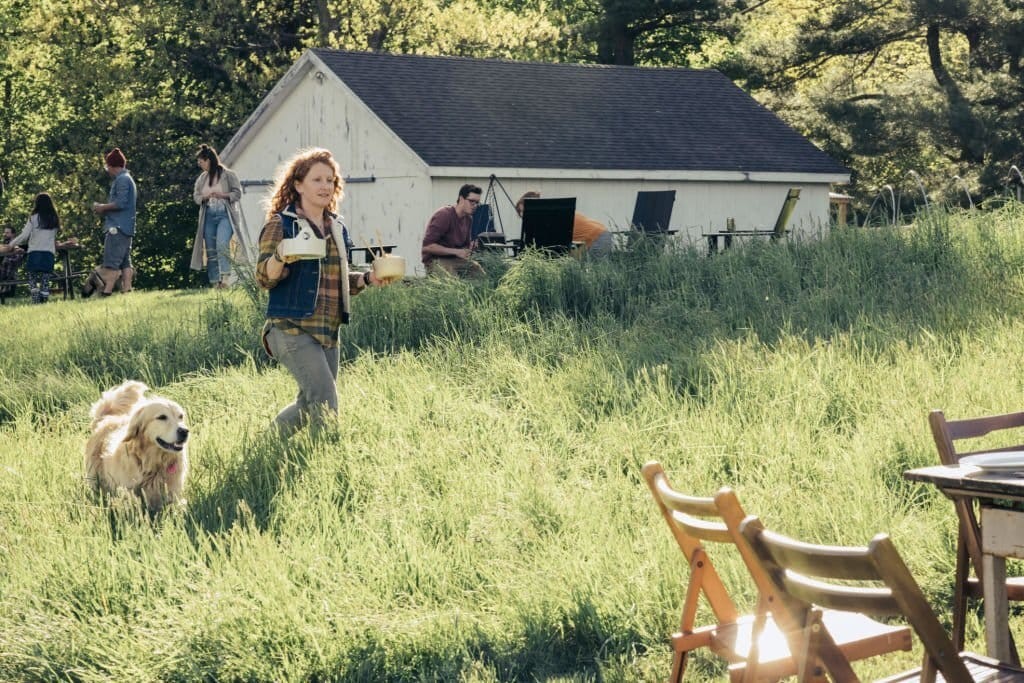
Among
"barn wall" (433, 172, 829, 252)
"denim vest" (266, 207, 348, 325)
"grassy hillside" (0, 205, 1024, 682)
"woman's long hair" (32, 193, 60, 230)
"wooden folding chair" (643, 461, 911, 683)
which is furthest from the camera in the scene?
"barn wall" (433, 172, 829, 252)

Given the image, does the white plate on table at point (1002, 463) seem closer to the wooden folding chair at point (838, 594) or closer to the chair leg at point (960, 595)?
the chair leg at point (960, 595)

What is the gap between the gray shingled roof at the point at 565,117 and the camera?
23234mm

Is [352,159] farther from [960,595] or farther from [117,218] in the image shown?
[960,595]

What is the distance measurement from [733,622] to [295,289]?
4303 mm

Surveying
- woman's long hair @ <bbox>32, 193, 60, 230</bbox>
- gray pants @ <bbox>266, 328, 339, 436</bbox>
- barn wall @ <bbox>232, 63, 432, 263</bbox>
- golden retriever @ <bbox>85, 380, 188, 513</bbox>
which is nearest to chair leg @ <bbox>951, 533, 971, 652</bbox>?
golden retriever @ <bbox>85, 380, 188, 513</bbox>

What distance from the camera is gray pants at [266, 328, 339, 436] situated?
26.2 feet

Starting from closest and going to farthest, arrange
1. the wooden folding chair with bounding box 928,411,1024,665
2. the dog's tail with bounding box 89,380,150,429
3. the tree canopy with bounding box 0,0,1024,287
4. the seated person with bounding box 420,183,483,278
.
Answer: the wooden folding chair with bounding box 928,411,1024,665, the dog's tail with bounding box 89,380,150,429, the seated person with bounding box 420,183,483,278, the tree canopy with bounding box 0,0,1024,287

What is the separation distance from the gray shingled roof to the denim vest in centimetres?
1404

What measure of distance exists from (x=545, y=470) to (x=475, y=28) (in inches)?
1314

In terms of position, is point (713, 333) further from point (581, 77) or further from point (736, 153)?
point (581, 77)

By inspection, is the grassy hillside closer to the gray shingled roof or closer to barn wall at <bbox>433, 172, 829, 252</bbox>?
barn wall at <bbox>433, 172, 829, 252</bbox>

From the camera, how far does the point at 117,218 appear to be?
19.4 m

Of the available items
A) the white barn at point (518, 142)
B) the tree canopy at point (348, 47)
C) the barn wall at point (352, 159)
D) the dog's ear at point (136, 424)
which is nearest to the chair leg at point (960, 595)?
the dog's ear at point (136, 424)

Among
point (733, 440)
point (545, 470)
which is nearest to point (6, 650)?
point (545, 470)
